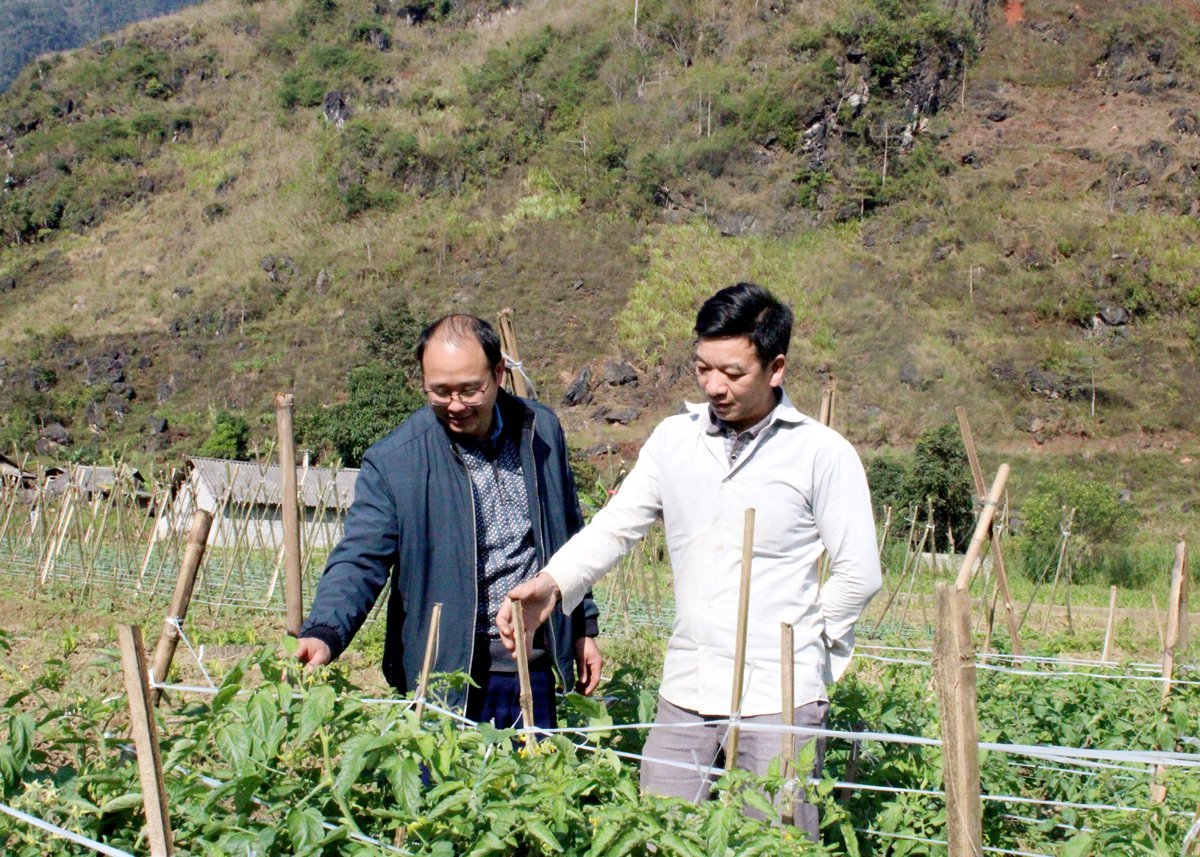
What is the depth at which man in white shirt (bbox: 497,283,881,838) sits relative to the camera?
197cm

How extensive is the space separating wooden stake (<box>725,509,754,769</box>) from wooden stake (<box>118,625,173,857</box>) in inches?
34.9

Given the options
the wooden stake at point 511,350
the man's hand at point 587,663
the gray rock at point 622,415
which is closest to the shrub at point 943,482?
the gray rock at point 622,415

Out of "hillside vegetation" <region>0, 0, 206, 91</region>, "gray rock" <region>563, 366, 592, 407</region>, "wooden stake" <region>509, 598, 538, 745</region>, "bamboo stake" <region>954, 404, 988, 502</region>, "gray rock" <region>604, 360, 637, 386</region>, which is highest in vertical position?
"hillside vegetation" <region>0, 0, 206, 91</region>

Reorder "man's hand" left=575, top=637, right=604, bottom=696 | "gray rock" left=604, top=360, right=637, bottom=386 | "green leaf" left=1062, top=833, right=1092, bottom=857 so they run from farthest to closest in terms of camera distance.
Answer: "gray rock" left=604, top=360, right=637, bottom=386 < "man's hand" left=575, top=637, right=604, bottom=696 < "green leaf" left=1062, top=833, right=1092, bottom=857

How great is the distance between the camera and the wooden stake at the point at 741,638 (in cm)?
188

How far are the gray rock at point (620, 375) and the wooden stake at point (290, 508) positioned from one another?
769 inches

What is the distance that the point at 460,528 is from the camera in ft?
7.38

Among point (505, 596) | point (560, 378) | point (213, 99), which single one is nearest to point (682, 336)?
point (560, 378)

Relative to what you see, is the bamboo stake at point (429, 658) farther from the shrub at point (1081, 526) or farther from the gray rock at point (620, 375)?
the gray rock at point (620, 375)

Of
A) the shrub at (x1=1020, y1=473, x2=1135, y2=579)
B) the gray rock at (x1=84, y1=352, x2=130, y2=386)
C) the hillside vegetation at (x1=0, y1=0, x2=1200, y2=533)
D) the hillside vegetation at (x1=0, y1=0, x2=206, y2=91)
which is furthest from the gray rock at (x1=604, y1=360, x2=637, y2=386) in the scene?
the hillside vegetation at (x1=0, y1=0, x2=206, y2=91)

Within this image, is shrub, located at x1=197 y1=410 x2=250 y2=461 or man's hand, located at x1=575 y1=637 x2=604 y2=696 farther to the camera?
shrub, located at x1=197 y1=410 x2=250 y2=461

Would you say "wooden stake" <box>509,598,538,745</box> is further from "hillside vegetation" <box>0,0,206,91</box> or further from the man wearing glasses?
"hillside vegetation" <box>0,0,206,91</box>

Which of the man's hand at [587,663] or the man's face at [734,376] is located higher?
the man's face at [734,376]

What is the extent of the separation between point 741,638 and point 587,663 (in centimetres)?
65
